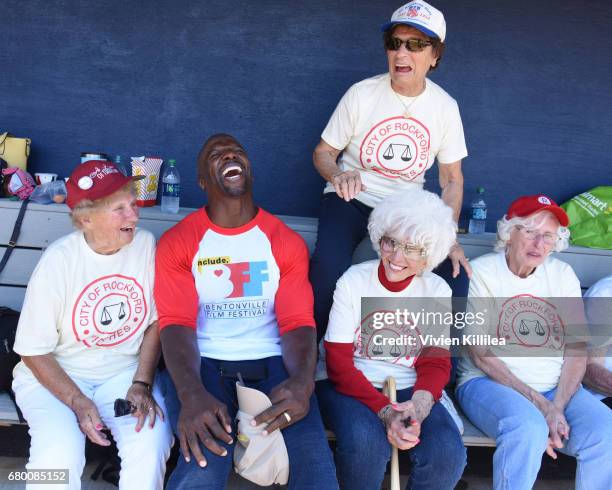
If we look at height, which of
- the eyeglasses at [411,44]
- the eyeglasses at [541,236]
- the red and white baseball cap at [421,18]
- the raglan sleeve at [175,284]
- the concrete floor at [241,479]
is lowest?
the concrete floor at [241,479]

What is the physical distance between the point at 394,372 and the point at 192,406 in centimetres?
79

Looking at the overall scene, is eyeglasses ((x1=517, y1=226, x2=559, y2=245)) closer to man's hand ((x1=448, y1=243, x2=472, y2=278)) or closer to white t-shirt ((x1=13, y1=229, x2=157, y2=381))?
man's hand ((x1=448, y1=243, x2=472, y2=278))

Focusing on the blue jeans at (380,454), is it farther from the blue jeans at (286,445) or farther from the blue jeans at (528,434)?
the blue jeans at (528,434)

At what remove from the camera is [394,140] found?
292 cm

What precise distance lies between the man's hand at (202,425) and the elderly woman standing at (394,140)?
0.68 meters

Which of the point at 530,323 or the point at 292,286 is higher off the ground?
the point at 292,286

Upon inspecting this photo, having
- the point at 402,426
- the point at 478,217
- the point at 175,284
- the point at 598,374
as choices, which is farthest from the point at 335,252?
the point at 478,217

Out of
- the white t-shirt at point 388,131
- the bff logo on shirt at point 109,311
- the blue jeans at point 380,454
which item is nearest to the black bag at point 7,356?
the bff logo on shirt at point 109,311

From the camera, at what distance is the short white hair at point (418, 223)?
7.91 feet

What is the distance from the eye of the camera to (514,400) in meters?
2.50

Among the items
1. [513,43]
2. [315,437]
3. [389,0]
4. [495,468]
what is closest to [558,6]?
[513,43]

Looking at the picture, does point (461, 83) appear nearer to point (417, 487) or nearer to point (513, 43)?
point (513, 43)

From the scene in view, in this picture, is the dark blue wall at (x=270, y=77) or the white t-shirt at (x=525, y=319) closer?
the white t-shirt at (x=525, y=319)

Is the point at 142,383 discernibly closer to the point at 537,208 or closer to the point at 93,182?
the point at 93,182
